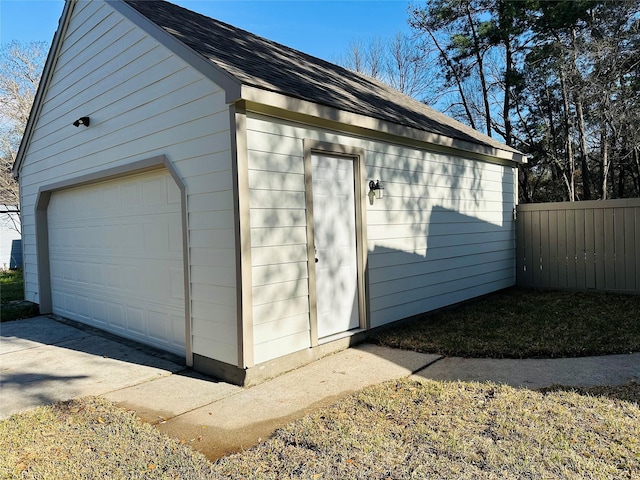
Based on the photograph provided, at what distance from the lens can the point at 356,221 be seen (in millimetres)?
5320

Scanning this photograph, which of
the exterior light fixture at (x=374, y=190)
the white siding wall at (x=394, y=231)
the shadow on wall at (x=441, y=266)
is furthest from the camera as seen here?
the shadow on wall at (x=441, y=266)

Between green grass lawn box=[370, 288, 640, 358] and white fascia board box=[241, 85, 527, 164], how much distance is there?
8.33ft

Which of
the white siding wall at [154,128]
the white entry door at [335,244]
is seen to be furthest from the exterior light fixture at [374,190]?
the white siding wall at [154,128]

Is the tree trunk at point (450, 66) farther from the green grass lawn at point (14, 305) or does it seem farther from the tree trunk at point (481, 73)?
the green grass lawn at point (14, 305)

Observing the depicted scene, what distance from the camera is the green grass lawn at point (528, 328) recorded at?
189 inches

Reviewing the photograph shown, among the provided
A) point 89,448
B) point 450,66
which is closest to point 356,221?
point 89,448

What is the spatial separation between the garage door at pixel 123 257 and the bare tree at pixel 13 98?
16019 mm

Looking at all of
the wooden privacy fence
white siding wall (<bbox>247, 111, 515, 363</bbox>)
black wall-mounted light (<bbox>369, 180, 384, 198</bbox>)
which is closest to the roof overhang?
white siding wall (<bbox>247, 111, 515, 363</bbox>)

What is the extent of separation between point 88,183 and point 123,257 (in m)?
1.44

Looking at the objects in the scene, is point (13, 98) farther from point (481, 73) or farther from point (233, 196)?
point (233, 196)

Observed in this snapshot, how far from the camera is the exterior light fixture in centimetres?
546

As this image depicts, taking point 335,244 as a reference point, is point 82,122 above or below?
above

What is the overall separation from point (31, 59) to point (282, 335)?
23359 mm

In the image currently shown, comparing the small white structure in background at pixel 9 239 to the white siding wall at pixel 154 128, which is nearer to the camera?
the white siding wall at pixel 154 128
